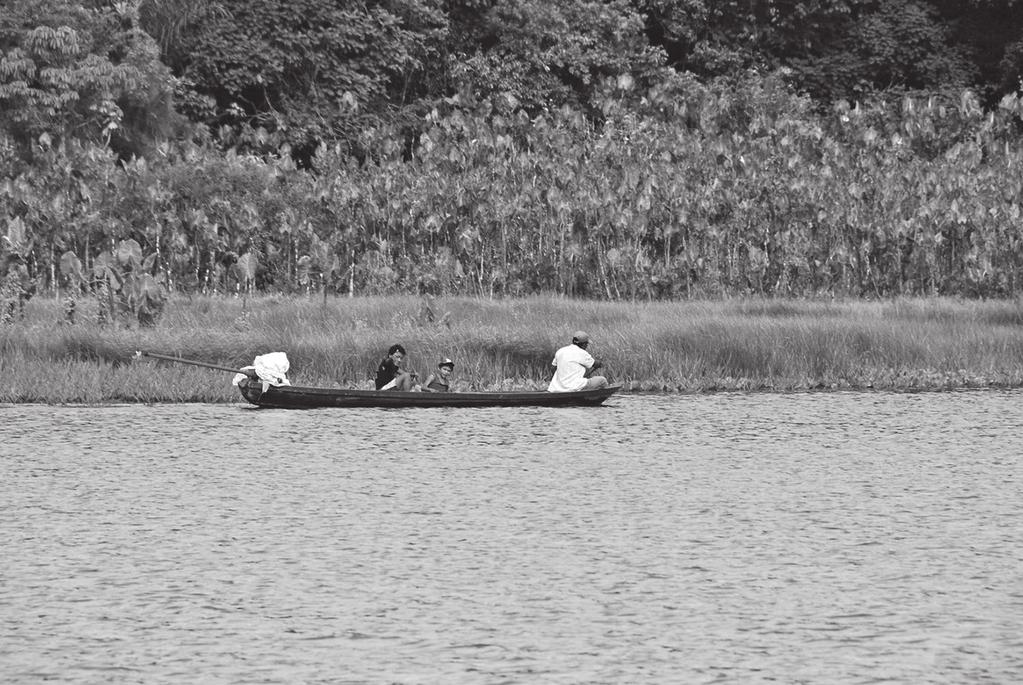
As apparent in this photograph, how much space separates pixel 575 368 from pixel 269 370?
283cm

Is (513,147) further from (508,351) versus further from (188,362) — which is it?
(188,362)

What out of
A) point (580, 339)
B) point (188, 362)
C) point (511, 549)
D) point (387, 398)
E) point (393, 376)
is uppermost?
point (580, 339)

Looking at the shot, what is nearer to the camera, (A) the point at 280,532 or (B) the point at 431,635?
(B) the point at 431,635

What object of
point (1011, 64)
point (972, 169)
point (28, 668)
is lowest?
point (28, 668)

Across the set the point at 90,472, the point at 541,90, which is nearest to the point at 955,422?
the point at 90,472

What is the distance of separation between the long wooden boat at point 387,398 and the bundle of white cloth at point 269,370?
0.07 metres

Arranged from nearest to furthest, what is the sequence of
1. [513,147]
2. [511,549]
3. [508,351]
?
[511,549], [508,351], [513,147]

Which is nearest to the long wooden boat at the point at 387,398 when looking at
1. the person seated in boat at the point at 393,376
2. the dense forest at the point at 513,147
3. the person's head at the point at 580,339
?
the person seated in boat at the point at 393,376

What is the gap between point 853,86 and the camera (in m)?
34.5

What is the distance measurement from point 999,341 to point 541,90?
14.1 meters

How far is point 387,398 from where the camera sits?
16781 millimetres

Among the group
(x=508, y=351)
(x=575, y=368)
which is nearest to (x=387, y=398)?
(x=575, y=368)

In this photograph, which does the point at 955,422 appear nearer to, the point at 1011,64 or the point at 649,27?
the point at 1011,64

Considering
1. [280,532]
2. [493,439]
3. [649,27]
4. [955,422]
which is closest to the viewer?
[280,532]
